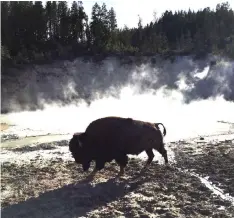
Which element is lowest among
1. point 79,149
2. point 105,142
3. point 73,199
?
point 73,199

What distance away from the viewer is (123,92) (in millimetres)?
39344

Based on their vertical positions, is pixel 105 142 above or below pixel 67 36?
below

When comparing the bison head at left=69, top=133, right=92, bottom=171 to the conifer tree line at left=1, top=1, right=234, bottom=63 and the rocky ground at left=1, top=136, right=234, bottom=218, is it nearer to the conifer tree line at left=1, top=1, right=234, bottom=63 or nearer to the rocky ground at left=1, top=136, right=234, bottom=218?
the rocky ground at left=1, top=136, right=234, bottom=218

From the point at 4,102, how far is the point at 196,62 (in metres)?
24.1

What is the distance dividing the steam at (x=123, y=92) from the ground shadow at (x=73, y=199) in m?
12.6

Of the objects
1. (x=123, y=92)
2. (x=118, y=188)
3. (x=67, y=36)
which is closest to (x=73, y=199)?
(x=118, y=188)

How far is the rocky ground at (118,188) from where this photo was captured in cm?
782

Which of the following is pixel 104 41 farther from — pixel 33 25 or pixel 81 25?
pixel 33 25

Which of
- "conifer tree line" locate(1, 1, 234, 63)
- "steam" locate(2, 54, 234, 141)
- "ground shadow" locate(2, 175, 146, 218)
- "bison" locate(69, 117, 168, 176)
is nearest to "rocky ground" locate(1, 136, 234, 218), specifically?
"ground shadow" locate(2, 175, 146, 218)

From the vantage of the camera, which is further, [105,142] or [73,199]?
[105,142]

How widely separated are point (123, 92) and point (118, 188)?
99.5 feet

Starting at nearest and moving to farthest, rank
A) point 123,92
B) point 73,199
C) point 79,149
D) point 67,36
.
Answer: point 73,199 < point 79,149 < point 123,92 < point 67,36

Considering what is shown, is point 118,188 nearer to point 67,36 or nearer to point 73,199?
point 73,199

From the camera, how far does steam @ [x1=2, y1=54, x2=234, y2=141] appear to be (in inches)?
1028
